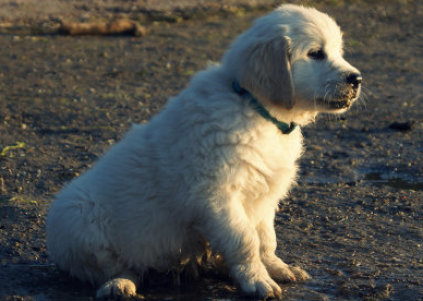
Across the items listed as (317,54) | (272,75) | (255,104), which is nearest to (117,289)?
(255,104)

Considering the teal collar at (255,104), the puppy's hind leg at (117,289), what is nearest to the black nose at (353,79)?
the teal collar at (255,104)

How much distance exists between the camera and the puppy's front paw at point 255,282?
13.7 ft

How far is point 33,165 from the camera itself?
21.6 feet

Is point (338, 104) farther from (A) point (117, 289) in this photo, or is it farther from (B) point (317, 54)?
(A) point (117, 289)

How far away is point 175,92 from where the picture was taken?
29.5 feet

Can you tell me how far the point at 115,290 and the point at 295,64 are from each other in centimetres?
162

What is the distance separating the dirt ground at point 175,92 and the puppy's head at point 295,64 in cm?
93

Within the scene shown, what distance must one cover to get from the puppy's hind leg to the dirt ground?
10 cm

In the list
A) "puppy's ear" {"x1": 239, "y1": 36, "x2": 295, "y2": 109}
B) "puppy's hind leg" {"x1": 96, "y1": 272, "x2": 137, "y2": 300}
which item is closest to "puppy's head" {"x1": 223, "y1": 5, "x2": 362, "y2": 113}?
"puppy's ear" {"x1": 239, "y1": 36, "x2": 295, "y2": 109}

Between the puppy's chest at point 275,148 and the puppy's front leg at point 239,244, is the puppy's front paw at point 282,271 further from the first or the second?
the puppy's chest at point 275,148

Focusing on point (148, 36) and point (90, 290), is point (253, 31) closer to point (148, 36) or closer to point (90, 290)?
point (90, 290)

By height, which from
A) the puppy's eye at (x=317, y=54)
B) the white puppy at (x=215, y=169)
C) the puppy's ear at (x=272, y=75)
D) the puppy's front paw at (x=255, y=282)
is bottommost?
the puppy's front paw at (x=255, y=282)

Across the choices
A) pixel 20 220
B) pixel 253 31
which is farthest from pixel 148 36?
pixel 253 31

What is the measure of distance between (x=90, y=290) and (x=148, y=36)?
768cm
